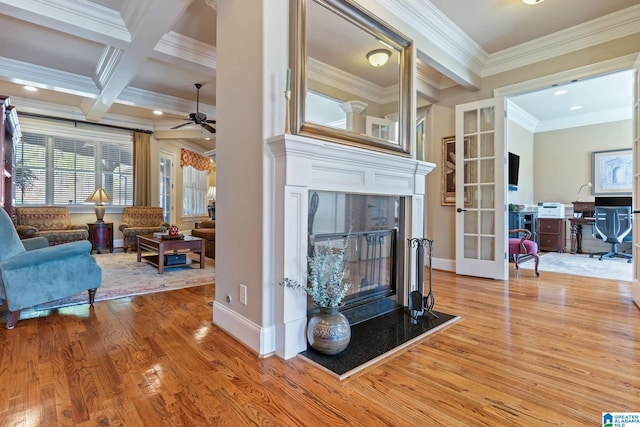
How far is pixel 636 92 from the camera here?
3043 millimetres

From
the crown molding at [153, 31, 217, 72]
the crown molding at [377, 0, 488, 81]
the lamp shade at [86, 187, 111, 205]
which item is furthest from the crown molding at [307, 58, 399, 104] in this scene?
the lamp shade at [86, 187, 111, 205]

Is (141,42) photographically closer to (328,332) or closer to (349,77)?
(349,77)

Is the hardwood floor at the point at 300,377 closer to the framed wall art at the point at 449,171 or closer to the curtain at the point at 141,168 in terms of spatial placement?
the framed wall art at the point at 449,171

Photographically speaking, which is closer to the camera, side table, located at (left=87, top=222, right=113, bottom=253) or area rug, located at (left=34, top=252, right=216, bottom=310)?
area rug, located at (left=34, top=252, right=216, bottom=310)

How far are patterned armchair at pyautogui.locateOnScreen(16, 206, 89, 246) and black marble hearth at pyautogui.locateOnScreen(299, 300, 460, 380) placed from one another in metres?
5.35

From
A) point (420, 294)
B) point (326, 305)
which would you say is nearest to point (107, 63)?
point (326, 305)

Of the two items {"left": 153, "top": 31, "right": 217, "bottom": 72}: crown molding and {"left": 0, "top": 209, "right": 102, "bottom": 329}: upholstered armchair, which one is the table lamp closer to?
{"left": 153, "top": 31, "right": 217, "bottom": 72}: crown molding

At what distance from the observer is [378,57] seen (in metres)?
2.78

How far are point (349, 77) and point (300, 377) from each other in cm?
215

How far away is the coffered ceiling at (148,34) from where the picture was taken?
9.57ft

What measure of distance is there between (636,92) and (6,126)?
7.00 m

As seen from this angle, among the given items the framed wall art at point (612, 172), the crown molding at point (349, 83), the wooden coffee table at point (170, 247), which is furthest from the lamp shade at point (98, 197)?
the framed wall art at point (612, 172)

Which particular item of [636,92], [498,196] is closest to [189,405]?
[498,196]

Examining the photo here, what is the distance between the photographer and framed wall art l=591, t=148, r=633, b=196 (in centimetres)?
605
